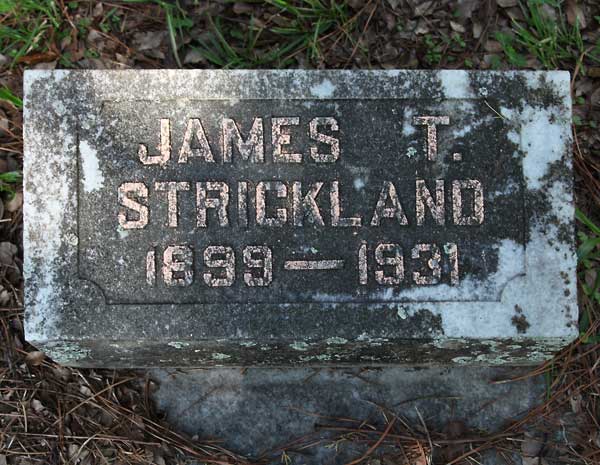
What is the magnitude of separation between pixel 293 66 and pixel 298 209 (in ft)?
2.86

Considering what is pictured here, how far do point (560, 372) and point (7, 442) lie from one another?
234 cm

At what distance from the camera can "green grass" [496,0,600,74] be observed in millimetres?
2652

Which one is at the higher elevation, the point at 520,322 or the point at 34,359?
the point at 520,322

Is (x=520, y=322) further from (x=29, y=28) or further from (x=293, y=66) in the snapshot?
(x=29, y=28)

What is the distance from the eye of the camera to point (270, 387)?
8.36ft

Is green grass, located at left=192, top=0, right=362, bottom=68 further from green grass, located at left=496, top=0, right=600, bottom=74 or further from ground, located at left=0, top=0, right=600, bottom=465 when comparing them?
green grass, located at left=496, top=0, right=600, bottom=74

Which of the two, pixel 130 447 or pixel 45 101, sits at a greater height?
pixel 45 101

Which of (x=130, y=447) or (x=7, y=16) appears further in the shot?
(x=7, y=16)

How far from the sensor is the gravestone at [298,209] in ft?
6.89

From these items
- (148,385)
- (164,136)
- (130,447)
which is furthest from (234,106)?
(130,447)

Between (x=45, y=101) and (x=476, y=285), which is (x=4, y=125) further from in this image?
(x=476, y=285)

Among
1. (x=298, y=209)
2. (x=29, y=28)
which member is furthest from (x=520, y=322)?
(x=29, y=28)

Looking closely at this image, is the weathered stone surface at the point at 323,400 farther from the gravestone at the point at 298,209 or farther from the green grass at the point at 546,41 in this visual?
the green grass at the point at 546,41

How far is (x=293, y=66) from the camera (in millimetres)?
2684
